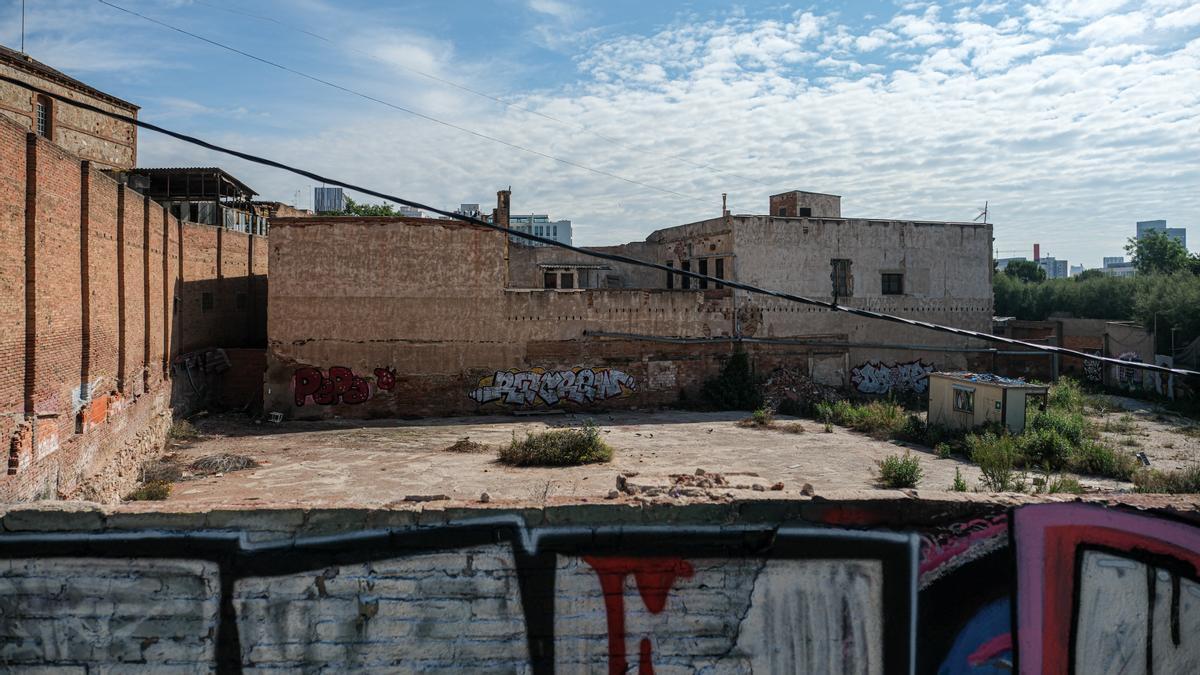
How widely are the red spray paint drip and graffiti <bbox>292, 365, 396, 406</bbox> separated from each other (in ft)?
57.7

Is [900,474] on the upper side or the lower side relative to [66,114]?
lower

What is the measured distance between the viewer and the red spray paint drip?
146 inches

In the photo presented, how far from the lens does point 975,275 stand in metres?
26.3

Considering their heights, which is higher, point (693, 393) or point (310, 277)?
point (310, 277)

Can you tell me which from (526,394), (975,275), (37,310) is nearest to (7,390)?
(37,310)

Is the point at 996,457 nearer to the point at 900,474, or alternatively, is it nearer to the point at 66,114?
the point at 900,474

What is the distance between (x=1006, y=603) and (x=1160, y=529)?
924 millimetres

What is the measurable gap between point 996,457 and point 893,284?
1324 centimetres

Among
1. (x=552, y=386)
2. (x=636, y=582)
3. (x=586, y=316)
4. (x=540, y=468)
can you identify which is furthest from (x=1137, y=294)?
(x=636, y=582)

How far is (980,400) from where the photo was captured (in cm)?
1606

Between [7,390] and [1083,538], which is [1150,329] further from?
[7,390]

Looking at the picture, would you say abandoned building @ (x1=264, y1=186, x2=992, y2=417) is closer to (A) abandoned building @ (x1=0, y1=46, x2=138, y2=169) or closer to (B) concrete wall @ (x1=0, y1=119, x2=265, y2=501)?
(B) concrete wall @ (x1=0, y1=119, x2=265, y2=501)

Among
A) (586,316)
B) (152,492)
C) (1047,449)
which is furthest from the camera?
(586,316)

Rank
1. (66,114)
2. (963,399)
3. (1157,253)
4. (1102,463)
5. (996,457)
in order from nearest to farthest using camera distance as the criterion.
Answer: (996,457) → (1102,463) → (963,399) → (66,114) → (1157,253)
